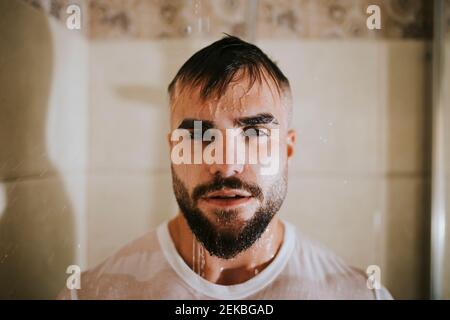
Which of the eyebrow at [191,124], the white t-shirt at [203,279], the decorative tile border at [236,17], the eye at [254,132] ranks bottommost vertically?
the white t-shirt at [203,279]

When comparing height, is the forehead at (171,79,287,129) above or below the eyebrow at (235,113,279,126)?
above

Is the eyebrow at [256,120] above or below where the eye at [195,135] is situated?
above

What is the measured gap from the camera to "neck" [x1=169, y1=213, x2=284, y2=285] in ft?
2.37

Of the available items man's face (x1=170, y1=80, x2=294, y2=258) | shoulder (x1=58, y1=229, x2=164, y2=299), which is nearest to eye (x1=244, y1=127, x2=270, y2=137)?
man's face (x1=170, y1=80, x2=294, y2=258)

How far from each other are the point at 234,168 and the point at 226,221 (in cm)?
10

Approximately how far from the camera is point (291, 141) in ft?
2.43

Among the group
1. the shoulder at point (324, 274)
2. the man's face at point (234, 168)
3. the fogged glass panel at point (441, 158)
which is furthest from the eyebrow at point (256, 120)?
the fogged glass panel at point (441, 158)

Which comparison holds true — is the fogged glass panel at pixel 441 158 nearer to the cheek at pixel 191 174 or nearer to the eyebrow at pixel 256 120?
the eyebrow at pixel 256 120

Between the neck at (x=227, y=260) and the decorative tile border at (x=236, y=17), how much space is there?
36 cm

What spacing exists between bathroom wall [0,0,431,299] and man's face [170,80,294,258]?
0.13 feet

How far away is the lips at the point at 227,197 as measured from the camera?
2.29ft

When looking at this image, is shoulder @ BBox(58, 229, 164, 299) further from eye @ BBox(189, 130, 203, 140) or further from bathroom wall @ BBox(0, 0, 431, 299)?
eye @ BBox(189, 130, 203, 140)
